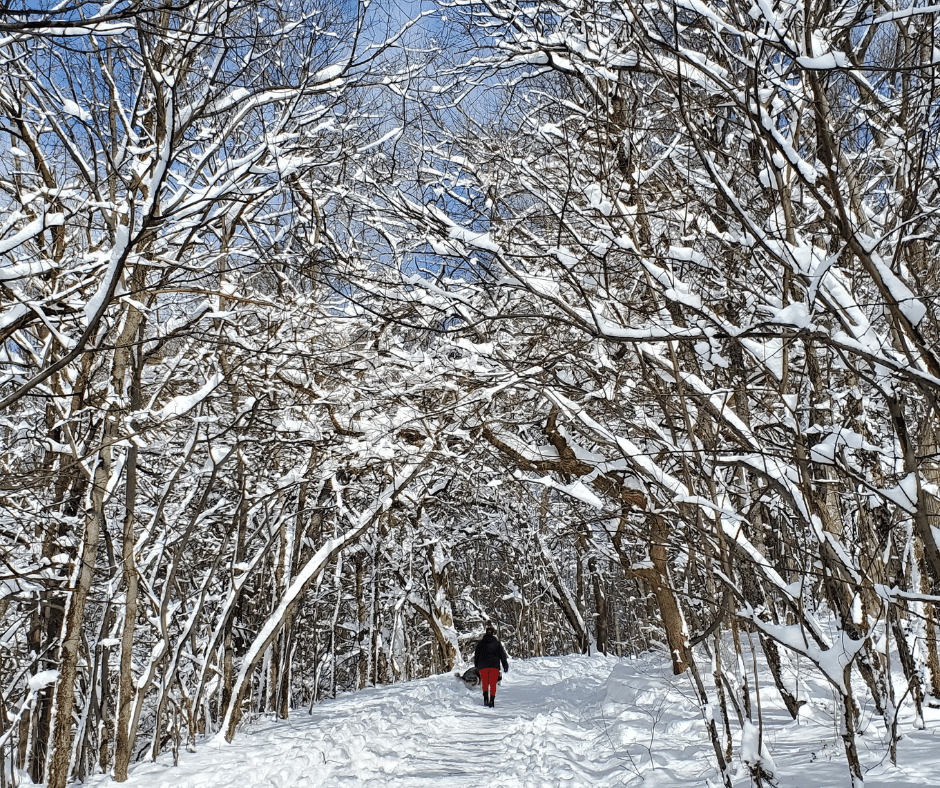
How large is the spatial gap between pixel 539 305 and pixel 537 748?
15.6ft

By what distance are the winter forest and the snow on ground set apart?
265mm

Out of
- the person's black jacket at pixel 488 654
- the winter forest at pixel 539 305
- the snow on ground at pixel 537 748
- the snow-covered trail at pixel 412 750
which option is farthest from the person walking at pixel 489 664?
the winter forest at pixel 539 305

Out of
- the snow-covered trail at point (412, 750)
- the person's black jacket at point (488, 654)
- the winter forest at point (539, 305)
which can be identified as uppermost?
the winter forest at point (539, 305)

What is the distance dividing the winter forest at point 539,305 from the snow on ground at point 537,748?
0.27m

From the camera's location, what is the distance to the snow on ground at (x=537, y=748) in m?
4.65

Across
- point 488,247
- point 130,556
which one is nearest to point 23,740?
point 130,556

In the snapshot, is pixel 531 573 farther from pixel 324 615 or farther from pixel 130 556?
pixel 130 556

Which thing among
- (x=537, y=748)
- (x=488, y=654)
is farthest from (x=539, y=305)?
(x=488, y=654)

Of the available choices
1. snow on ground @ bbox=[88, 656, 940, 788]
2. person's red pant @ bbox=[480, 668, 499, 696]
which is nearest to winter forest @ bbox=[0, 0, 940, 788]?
snow on ground @ bbox=[88, 656, 940, 788]

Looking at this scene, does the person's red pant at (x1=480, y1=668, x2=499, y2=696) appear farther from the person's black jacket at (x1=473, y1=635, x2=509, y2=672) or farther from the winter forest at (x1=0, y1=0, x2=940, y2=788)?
the winter forest at (x1=0, y1=0, x2=940, y2=788)

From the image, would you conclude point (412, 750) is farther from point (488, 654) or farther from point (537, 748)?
point (488, 654)

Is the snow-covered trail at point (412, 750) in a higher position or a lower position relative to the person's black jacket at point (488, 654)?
lower

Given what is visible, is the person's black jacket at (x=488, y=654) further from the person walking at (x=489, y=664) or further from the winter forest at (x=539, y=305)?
the winter forest at (x=539, y=305)

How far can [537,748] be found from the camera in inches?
295
